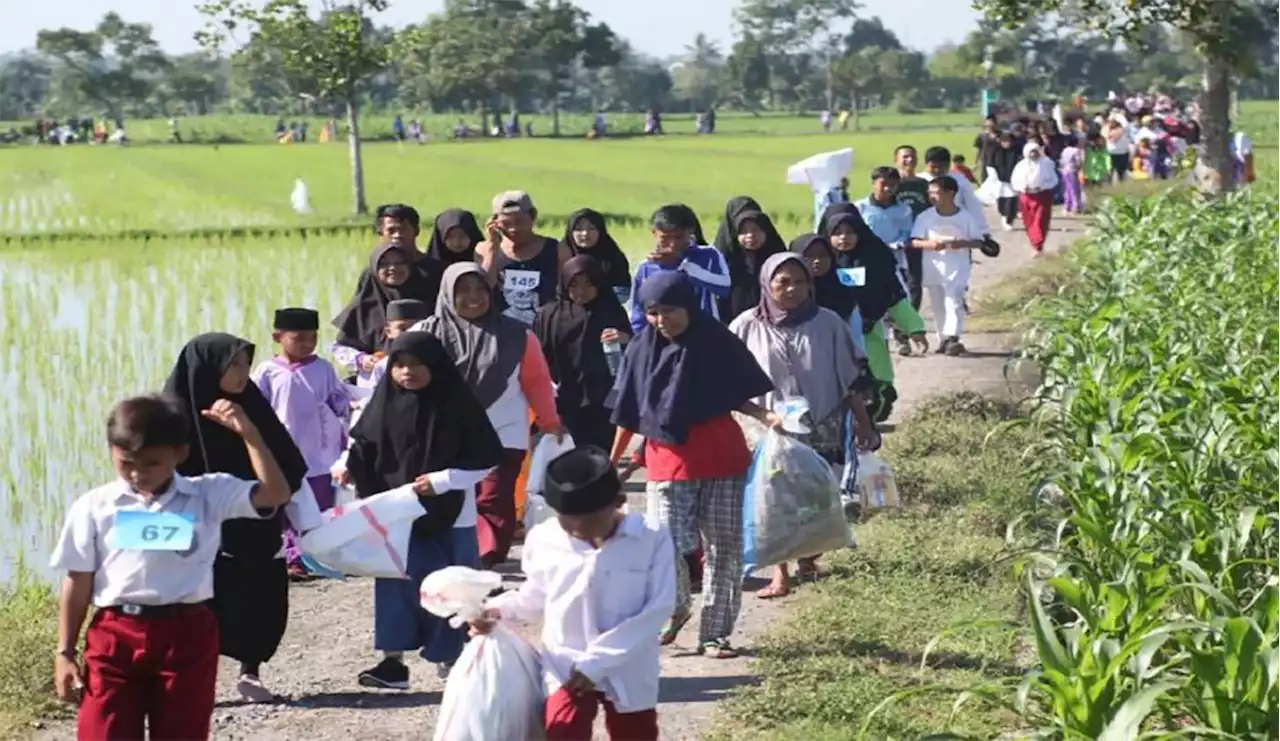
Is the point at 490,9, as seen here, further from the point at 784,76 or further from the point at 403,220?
the point at 403,220

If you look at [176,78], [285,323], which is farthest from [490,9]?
[285,323]

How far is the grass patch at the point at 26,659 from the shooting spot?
22.6 ft

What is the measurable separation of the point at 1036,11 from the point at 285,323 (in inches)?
594

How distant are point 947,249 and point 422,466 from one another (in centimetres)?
783

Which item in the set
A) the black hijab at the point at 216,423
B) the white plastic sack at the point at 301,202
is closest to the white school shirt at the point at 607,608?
the black hijab at the point at 216,423

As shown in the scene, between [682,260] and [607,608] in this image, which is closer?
[607,608]

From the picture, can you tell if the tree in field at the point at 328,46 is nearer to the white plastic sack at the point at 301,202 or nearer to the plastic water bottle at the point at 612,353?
the white plastic sack at the point at 301,202

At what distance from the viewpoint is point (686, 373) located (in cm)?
735

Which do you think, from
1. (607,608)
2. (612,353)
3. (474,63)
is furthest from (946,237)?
(474,63)

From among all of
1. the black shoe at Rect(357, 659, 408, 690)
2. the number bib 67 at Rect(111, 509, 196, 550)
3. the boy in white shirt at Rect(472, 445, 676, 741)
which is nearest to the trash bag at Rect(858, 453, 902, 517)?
the black shoe at Rect(357, 659, 408, 690)

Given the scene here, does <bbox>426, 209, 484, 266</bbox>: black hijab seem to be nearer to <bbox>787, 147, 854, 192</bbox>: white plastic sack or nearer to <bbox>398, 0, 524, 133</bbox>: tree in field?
<bbox>787, 147, 854, 192</bbox>: white plastic sack

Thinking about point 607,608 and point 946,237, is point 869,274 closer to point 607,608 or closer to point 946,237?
point 946,237

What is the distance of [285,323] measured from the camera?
8.20 meters

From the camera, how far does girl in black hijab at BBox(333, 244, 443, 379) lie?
9438mm
